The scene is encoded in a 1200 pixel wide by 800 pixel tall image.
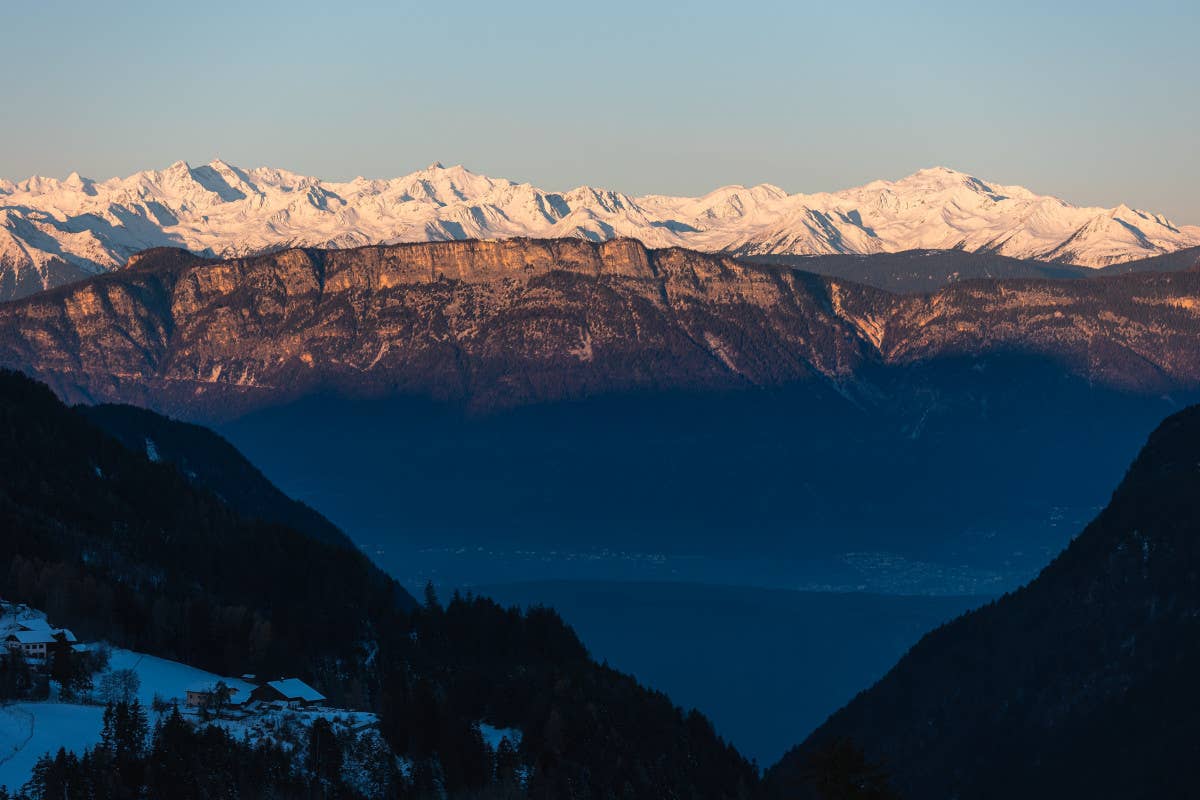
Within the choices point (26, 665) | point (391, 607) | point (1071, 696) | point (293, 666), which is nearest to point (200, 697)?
point (26, 665)

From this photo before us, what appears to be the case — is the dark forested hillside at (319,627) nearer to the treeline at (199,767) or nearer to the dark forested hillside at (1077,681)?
the treeline at (199,767)

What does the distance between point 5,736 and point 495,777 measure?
24.5m

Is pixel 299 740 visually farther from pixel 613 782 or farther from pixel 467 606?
pixel 467 606

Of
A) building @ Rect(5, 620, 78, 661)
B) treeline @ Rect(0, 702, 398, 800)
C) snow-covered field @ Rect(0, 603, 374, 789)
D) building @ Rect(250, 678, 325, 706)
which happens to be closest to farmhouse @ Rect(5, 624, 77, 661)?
building @ Rect(5, 620, 78, 661)

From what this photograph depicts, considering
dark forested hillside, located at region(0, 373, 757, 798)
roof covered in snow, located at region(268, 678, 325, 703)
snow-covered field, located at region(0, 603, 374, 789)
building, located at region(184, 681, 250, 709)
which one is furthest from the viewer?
dark forested hillside, located at region(0, 373, 757, 798)

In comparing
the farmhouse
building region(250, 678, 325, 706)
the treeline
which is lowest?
the treeline

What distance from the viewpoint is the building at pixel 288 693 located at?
12412cm

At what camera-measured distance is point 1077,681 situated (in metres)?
165

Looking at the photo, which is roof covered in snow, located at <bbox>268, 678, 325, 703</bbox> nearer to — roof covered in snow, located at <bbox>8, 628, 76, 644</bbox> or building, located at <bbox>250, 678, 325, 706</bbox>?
building, located at <bbox>250, 678, 325, 706</bbox>

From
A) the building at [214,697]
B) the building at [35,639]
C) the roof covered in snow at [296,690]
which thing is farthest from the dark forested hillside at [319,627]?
the building at [214,697]

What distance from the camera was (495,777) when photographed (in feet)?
392

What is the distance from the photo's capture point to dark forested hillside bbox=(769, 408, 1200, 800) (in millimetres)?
151250

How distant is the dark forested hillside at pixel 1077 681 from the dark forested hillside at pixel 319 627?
497 inches

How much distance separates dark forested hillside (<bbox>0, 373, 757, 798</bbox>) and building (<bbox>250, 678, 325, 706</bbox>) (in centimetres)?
400
